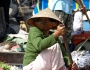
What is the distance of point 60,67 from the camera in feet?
11.9

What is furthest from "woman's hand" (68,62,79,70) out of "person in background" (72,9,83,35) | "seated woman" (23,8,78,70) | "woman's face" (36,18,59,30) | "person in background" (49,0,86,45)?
"person in background" (72,9,83,35)

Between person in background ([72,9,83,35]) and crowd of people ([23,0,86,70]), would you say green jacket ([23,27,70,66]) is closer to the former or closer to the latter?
crowd of people ([23,0,86,70])

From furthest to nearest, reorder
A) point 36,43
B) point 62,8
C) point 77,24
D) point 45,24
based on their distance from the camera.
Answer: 1. point 77,24
2. point 62,8
3. point 45,24
4. point 36,43

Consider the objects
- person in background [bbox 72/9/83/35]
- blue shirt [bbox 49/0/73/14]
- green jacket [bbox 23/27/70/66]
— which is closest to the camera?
green jacket [bbox 23/27/70/66]

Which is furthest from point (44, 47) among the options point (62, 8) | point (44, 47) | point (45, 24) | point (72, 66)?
point (62, 8)

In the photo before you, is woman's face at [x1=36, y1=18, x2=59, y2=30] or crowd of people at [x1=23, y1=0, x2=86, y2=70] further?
woman's face at [x1=36, y1=18, x2=59, y2=30]

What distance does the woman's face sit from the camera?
3651mm

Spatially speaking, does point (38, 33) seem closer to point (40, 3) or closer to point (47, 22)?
point (47, 22)

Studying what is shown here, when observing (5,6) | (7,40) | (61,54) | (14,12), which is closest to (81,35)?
(7,40)

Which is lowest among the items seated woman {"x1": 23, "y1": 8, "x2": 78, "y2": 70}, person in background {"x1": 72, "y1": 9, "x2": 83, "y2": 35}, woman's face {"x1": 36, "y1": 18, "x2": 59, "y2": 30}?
person in background {"x1": 72, "y1": 9, "x2": 83, "y2": 35}

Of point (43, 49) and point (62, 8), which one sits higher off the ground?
point (62, 8)

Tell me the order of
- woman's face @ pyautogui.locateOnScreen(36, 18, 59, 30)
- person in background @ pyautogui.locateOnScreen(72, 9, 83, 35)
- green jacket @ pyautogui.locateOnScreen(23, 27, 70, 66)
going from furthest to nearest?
person in background @ pyautogui.locateOnScreen(72, 9, 83, 35), woman's face @ pyautogui.locateOnScreen(36, 18, 59, 30), green jacket @ pyautogui.locateOnScreen(23, 27, 70, 66)

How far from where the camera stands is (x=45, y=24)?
12.0 feet

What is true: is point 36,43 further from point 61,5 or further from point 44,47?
point 61,5
